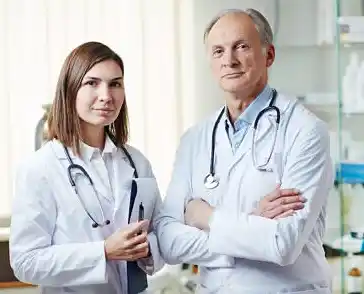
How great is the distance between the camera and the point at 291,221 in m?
1.59

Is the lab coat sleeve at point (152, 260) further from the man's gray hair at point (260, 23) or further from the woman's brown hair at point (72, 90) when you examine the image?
the man's gray hair at point (260, 23)

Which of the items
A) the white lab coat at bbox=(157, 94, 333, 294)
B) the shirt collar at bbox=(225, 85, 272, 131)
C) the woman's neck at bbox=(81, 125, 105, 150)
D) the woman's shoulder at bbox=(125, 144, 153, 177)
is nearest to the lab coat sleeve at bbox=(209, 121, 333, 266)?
the white lab coat at bbox=(157, 94, 333, 294)

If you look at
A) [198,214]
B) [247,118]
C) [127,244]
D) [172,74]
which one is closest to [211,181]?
[198,214]

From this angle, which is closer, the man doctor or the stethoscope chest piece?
the man doctor

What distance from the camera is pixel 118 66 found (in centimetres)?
175

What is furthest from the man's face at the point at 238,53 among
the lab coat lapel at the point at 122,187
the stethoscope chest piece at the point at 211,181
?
the lab coat lapel at the point at 122,187

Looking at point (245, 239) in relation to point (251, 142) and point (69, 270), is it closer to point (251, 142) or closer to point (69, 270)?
point (251, 142)

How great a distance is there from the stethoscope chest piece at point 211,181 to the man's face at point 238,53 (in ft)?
0.81

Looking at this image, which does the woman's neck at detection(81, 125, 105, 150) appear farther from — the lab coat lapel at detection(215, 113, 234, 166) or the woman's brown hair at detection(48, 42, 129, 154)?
the lab coat lapel at detection(215, 113, 234, 166)

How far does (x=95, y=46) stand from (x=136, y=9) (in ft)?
4.02

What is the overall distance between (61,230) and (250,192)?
0.51 m

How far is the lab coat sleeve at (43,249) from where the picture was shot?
161 cm

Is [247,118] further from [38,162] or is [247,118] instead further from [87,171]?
[38,162]

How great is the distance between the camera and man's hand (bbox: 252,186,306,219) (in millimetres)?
1606
